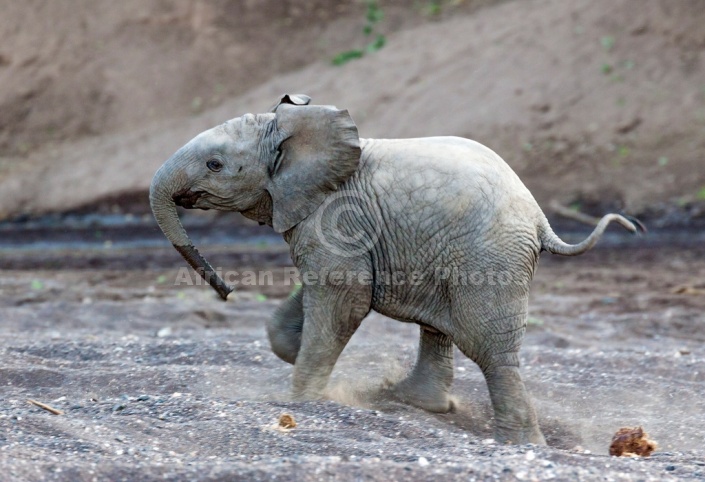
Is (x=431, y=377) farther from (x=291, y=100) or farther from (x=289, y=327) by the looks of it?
(x=291, y=100)

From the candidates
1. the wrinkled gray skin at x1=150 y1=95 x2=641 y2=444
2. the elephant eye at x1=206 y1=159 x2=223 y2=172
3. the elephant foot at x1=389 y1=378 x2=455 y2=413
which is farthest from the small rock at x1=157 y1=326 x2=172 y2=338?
the elephant eye at x1=206 y1=159 x2=223 y2=172

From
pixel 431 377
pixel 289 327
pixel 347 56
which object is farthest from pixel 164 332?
pixel 347 56

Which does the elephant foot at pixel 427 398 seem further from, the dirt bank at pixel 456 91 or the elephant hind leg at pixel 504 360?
the dirt bank at pixel 456 91

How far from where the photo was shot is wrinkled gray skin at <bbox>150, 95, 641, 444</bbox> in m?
6.03

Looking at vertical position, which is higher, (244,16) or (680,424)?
(244,16)

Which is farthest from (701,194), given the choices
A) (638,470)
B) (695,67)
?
(638,470)

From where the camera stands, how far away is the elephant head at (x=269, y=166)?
628 centimetres

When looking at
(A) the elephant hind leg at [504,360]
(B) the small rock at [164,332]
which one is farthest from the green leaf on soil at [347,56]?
(A) the elephant hind leg at [504,360]

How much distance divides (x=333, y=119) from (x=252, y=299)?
544 centimetres

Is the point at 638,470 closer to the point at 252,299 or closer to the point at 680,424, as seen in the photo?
the point at 680,424

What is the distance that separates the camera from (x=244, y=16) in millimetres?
21422

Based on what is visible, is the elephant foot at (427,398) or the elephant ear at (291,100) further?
the elephant foot at (427,398)

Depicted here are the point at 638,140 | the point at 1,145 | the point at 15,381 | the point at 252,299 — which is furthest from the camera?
the point at 1,145

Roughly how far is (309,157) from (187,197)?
0.81m
